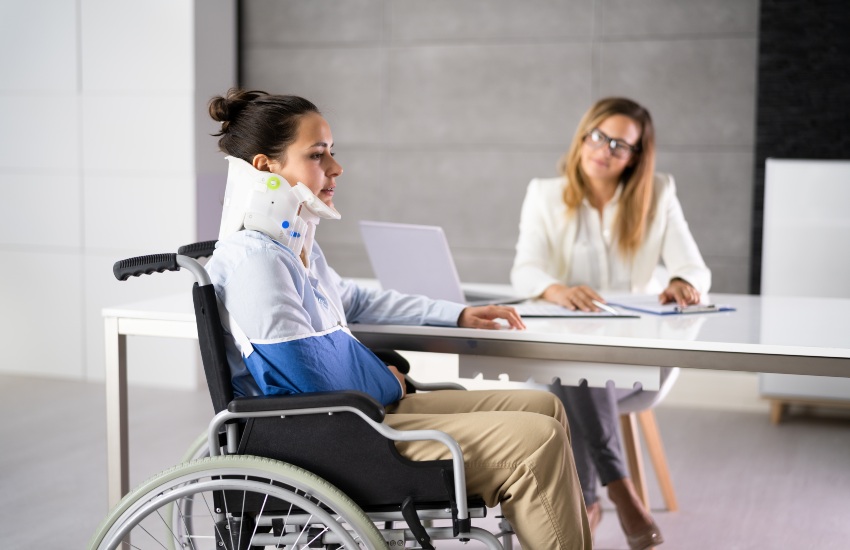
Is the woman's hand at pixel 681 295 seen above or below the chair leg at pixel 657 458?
above

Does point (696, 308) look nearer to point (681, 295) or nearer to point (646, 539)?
point (681, 295)

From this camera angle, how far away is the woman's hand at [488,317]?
2320 mm

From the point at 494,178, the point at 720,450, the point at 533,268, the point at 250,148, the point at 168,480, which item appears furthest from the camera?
the point at 494,178

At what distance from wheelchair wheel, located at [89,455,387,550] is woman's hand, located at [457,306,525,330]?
60 cm

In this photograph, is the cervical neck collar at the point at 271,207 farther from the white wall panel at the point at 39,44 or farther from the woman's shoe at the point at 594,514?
the white wall panel at the point at 39,44

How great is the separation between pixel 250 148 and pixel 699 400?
3104 millimetres

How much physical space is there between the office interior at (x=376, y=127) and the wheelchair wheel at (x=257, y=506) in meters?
2.29

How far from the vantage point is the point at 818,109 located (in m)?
4.33

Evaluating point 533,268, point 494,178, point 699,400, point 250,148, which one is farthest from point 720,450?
point 250,148

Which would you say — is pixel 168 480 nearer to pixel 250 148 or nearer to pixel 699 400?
pixel 250 148

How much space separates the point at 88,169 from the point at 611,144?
9.32ft

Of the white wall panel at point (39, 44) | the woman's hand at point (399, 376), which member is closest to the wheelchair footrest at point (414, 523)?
the woman's hand at point (399, 376)

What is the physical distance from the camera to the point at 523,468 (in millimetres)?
1825

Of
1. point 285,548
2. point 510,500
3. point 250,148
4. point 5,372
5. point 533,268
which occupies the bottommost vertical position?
point 5,372
